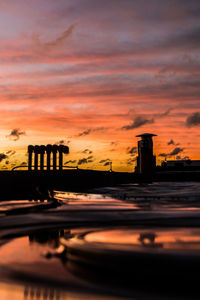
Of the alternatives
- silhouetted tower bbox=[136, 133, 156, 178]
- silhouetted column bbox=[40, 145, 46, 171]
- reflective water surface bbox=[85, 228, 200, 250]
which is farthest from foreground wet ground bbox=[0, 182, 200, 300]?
silhouetted column bbox=[40, 145, 46, 171]

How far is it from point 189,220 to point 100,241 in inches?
114

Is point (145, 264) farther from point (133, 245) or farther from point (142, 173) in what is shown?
point (142, 173)

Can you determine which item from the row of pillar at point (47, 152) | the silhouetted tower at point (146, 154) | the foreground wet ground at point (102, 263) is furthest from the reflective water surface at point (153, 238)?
the row of pillar at point (47, 152)

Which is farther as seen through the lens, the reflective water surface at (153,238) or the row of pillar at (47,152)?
the row of pillar at (47,152)

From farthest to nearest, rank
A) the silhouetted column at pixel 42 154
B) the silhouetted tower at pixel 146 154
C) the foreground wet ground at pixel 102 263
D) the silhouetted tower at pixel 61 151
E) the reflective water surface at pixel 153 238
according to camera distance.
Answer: the silhouetted column at pixel 42 154
the silhouetted tower at pixel 61 151
the silhouetted tower at pixel 146 154
the reflective water surface at pixel 153 238
the foreground wet ground at pixel 102 263

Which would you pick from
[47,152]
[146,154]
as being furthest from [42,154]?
[146,154]

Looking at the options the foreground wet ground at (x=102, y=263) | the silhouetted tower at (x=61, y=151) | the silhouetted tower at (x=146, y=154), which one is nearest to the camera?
the foreground wet ground at (x=102, y=263)

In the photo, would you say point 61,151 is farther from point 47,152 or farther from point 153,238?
point 153,238

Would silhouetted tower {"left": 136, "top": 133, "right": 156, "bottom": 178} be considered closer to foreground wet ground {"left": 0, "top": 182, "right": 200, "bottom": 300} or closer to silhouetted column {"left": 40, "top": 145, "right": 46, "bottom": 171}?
foreground wet ground {"left": 0, "top": 182, "right": 200, "bottom": 300}

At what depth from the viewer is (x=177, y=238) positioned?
17.1 feet

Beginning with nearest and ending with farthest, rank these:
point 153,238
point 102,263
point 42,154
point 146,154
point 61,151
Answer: point 102,263, point 153,238, point 146,154, point 61,151, point 42,154

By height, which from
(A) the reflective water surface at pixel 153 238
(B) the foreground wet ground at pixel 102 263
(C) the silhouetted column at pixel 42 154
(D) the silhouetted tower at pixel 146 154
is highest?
(C) the silhouetted column at pixel 42 154

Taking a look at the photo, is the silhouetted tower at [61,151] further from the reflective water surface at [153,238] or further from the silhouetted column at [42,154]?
the reflective water surface at [153,238]

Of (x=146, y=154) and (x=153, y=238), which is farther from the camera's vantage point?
(x=146, y=154)
